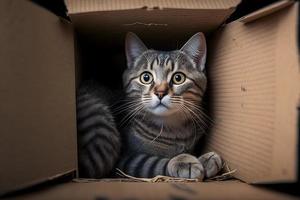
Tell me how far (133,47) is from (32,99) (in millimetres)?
643

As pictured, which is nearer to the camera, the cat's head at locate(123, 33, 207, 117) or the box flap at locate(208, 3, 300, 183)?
the box flap at locate(208, 3, 300, 183)

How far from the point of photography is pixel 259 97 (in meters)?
1.07

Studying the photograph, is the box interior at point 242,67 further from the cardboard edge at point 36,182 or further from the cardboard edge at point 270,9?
the cardboard edge at point 36,182

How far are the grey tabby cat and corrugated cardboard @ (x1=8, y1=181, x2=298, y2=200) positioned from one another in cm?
34

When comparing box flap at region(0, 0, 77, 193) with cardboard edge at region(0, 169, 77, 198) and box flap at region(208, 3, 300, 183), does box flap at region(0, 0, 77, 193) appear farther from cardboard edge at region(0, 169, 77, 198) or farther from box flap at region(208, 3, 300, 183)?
box flap at region(208, 3, 300, 183)

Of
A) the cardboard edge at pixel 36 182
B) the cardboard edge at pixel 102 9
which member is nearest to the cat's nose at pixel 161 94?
the cardboard edge at pixel 102 9

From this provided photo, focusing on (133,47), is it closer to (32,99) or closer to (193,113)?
(193,113)

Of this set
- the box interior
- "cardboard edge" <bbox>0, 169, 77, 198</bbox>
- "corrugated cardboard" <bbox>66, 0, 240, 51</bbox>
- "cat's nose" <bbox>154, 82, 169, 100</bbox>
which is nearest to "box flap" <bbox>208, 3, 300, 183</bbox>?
the box interior

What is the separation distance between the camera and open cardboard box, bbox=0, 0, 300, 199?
885mm

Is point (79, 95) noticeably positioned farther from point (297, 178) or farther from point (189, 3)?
point (297, 178)

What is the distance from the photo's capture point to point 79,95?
4.43 feet

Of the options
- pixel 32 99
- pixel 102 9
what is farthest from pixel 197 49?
pixel 32 99

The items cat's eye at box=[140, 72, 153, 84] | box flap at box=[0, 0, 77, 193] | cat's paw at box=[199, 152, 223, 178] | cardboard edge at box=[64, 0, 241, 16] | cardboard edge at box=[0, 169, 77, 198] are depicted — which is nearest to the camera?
cardboard edge at box=[0, 169, 77, 198]

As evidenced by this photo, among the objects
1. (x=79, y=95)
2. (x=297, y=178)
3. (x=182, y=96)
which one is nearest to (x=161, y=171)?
(x=182, y=96)
